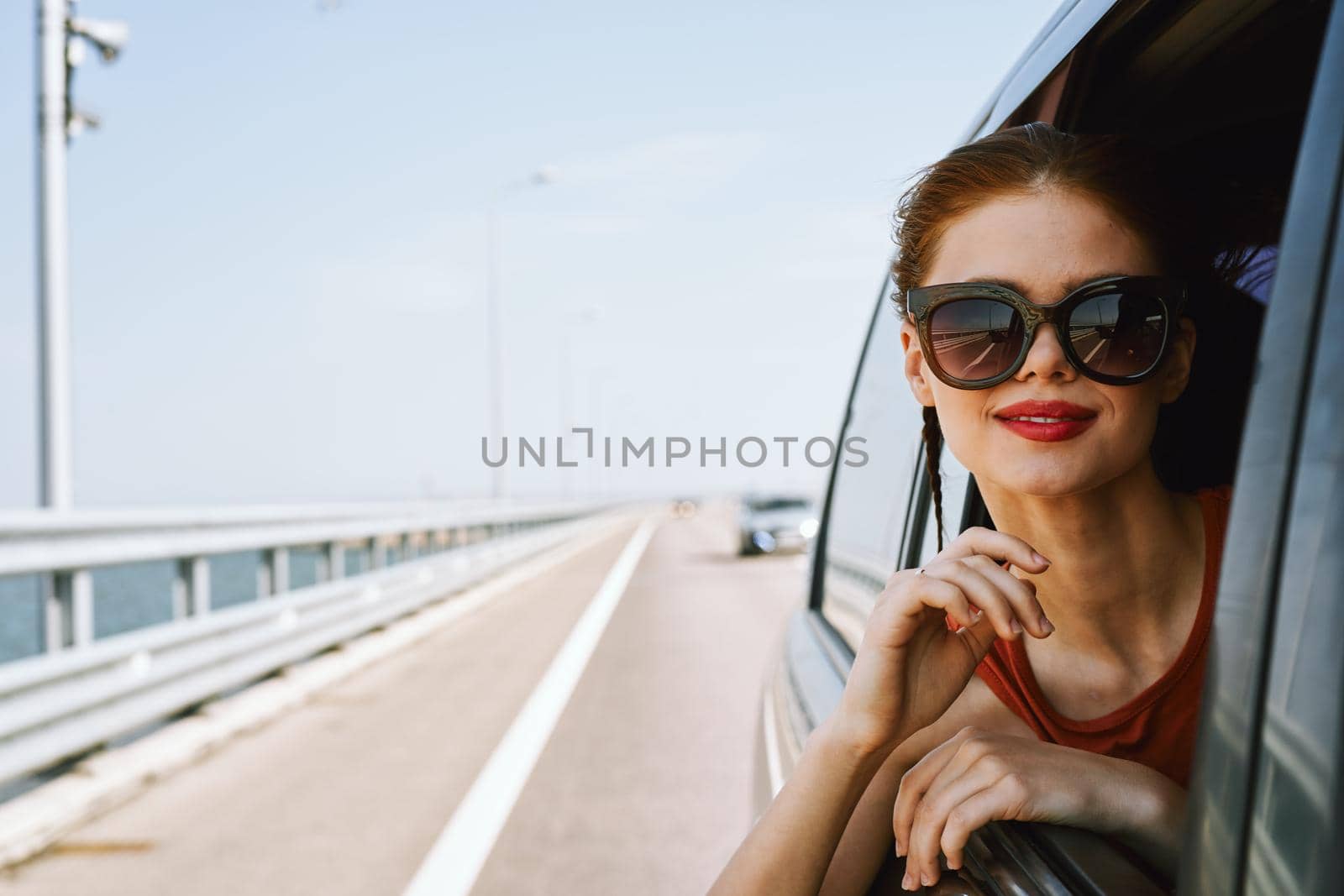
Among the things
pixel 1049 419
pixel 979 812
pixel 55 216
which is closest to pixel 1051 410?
pixel 1049 419

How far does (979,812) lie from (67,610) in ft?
18.8

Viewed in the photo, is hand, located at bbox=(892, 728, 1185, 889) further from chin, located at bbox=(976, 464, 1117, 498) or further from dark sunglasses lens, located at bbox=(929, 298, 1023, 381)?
dark sunglasses lens, located at bbox=(929, 298, 1023, 381)

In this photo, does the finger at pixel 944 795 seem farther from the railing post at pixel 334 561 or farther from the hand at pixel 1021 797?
the railing post at pixel 334 561

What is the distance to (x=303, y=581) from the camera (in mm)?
11562

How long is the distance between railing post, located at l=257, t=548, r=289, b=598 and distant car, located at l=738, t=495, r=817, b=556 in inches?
694

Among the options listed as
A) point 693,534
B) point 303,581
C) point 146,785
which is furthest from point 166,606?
point 693,534

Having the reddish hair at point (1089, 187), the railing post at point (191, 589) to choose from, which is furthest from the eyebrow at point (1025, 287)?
the railing post at point (191, 589)

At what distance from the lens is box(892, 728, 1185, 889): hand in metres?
1.50

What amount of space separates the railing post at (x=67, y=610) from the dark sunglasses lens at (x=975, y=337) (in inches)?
218

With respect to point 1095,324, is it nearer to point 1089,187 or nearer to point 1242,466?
point 1089,187

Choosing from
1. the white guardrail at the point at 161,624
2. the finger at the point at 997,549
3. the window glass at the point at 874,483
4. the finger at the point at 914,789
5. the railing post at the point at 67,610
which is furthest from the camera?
the railing post at the point at 67,610

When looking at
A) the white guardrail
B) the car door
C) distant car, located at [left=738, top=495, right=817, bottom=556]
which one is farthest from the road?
distant car, located at [left=738, top=495, right=817, bottom=556]

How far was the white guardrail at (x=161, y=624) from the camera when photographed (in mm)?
5668

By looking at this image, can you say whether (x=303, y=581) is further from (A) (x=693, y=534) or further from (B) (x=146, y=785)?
(A) (x=693, y=534)
